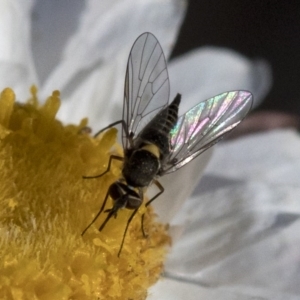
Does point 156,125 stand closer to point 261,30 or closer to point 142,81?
point 142,81

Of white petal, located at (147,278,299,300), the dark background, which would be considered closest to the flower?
white petal, located at (147,278,299,300)

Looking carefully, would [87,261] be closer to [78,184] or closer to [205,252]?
[78,184]

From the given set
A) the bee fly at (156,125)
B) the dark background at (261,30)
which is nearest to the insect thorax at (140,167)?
the bee fly at (156,125)

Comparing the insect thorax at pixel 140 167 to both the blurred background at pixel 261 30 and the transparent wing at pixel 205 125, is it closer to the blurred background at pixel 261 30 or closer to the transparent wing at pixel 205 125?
the transparent wing at pixel 205 125

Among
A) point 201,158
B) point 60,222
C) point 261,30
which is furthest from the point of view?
point 261,30

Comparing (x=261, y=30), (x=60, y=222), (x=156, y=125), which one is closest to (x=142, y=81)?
(x=156, y=125)

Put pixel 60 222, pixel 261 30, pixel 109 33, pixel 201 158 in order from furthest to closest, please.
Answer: pixel 261 30, pixel 109 33, pixel 201 158, pixel 60 222

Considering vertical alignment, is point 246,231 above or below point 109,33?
below
